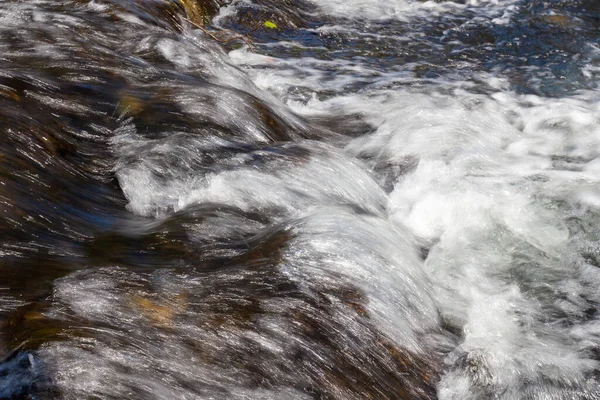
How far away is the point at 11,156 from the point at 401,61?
18.2ft

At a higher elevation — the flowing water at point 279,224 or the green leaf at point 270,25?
the flowing water at point 279,224

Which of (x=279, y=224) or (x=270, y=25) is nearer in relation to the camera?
(x=279, y=224)

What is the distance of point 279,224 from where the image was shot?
4172mm

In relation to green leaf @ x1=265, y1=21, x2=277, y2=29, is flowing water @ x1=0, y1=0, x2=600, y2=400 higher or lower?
higher

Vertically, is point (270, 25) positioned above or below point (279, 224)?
below

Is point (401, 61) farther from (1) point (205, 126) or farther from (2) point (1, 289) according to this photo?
(2) point (1, 289)

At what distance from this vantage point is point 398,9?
10.7 m

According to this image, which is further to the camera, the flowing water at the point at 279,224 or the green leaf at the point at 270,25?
the green leaf at the point at 270,25

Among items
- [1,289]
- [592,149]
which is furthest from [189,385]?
[592,149]

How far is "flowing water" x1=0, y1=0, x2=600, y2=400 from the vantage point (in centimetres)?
310

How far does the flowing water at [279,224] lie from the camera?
3.10 metres

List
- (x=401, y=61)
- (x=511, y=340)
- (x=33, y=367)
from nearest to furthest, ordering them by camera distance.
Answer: (x=33, y=367), (x=511, y=340), (x=401, y=61)

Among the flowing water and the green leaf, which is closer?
the flowing water

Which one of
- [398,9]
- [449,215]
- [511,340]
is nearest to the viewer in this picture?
[511,340]
